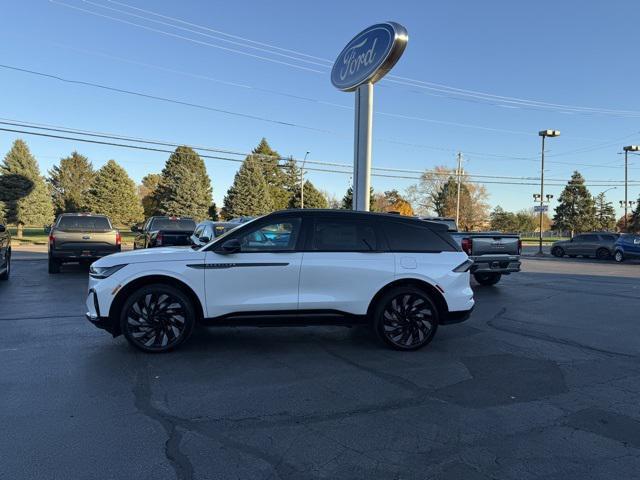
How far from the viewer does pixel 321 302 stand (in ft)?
18.7

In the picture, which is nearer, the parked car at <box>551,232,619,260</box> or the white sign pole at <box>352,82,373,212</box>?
the white sign pole at <box>352,82,373,212</box>

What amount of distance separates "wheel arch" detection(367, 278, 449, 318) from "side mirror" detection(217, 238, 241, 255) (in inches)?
71.6

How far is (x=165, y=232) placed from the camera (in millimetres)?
14719

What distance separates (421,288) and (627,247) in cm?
2449

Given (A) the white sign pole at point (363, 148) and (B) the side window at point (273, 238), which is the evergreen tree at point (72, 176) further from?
(B) the side window at point (273, 238)

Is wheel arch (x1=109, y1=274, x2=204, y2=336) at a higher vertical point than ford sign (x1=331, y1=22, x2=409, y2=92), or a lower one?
lower

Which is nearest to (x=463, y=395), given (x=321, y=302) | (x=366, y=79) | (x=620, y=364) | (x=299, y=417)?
(x=299, y=417)

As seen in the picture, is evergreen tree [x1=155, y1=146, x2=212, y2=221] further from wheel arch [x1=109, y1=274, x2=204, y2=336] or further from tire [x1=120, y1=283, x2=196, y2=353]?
tire [x1=120, y1=283, x2=196, y2=353]

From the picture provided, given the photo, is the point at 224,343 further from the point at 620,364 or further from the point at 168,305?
the point at 620,364

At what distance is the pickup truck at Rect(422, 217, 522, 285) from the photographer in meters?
11.9

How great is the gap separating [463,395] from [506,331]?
125 inches

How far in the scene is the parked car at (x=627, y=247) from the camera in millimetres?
24703

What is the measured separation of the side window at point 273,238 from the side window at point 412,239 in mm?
1228

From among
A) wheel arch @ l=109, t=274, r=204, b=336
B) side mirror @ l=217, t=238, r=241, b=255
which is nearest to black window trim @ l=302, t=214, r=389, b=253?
side mirror @ l=217, t=238, r=241, b=255
